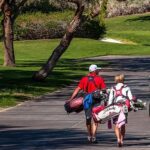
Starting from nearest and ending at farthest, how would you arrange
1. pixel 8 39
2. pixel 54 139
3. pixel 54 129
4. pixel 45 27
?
pixel 54 139 < pixel 54 129 < pixel 8 39 < pixel 45 27

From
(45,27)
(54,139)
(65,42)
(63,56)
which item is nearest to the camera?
(54,139)

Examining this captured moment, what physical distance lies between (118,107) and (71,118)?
6.53 meters

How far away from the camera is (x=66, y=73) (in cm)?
3872

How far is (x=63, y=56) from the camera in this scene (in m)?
54.3

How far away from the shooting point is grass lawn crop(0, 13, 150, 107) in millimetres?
29844

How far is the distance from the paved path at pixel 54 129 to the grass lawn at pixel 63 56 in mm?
1251

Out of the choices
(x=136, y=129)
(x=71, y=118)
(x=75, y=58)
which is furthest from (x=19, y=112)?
(x=75, y=58)

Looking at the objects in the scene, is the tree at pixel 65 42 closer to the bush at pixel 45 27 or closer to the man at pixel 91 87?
the man at pixel 91 87

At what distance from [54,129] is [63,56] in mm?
35503

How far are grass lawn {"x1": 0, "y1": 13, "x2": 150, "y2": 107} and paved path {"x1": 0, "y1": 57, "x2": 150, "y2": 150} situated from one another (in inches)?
49.3

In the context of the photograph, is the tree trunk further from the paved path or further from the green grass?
the green grass

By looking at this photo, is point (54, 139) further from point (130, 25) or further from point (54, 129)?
point (130, 25)

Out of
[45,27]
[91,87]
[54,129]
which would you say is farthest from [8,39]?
[91,87]

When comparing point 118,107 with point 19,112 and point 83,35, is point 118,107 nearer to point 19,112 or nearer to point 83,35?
point 19,112
